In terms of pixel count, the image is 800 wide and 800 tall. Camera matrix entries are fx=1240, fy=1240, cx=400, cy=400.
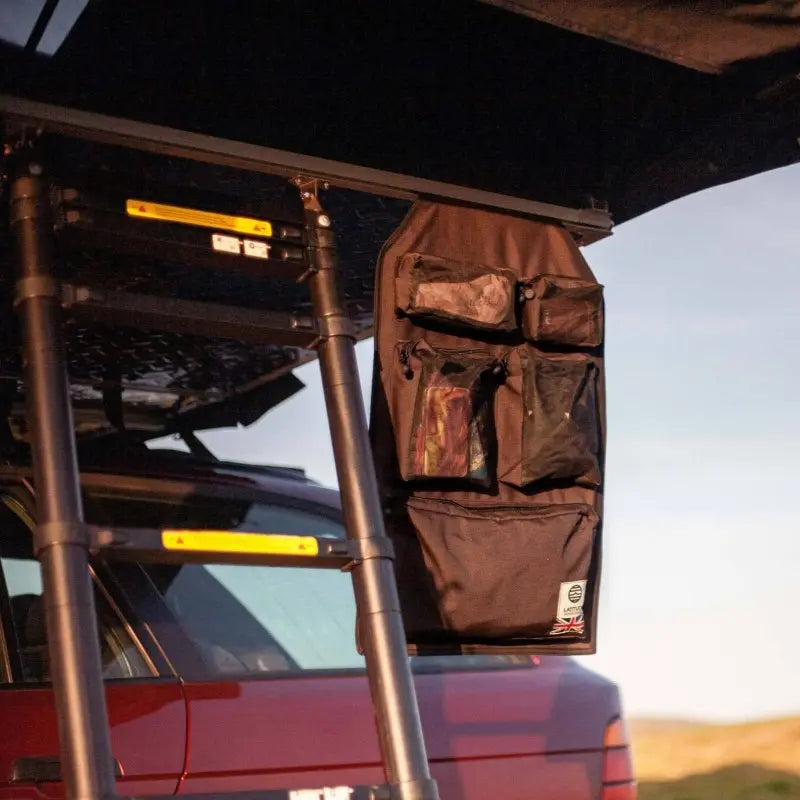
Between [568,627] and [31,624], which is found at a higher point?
[31,624]

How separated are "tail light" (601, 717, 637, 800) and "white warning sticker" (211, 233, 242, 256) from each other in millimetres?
1731

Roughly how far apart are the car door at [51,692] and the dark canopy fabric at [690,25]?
5.51 feet

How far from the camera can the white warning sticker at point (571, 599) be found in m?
2.76

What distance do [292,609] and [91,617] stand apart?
137 centimetres

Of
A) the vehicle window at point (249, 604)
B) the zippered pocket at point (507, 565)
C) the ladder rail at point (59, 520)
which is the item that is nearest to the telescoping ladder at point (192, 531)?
the ladder rail at point (59, 520)

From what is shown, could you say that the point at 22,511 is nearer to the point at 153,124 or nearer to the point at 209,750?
the point at 209,750

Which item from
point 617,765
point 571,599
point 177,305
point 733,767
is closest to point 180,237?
point 177,305

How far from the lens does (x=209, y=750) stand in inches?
109

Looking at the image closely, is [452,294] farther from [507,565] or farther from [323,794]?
[323,794]

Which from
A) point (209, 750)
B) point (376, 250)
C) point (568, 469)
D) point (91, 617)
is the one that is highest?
point (376, 250)

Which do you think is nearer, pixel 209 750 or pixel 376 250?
pixel 209 750

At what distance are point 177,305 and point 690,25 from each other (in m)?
1.11

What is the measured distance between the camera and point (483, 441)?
2.75 metres

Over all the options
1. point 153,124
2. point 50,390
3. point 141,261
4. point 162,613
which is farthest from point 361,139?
point 162,613
